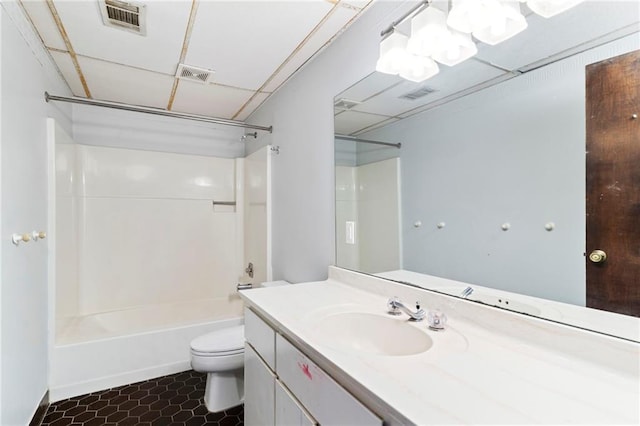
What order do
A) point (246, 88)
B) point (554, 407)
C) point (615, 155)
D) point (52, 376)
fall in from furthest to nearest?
point (246, 88), point (52, 376), point (615, 155), point (554, 407)

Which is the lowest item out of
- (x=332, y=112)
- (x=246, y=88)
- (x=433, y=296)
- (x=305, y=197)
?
(x=433, y=296)

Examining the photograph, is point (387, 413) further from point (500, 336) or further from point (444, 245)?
point (444, 245)

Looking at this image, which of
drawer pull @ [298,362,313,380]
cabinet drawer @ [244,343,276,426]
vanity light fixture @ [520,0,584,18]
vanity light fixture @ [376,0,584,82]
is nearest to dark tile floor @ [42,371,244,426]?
cabinet drawer @ [244,343,276,426]

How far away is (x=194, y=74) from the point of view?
85.0 inches

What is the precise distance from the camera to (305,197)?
211 centimetres

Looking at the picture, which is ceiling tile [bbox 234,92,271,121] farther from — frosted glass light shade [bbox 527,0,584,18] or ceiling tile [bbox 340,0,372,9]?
frosted glass light shade [bbox 527,0,584,18]

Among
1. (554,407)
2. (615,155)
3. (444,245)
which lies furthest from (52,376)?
(615,155)

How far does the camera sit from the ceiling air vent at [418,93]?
1312 mm

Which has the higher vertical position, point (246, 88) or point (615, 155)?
point (246, 88)

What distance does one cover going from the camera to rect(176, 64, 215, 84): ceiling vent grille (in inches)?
81.4

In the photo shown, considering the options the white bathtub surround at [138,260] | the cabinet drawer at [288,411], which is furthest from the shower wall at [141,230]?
the cabinet drawer at [288,411]

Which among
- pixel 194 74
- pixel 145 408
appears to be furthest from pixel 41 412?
pixel 194 74

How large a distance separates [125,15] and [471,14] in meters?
1.58

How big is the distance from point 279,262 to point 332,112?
49.5 inches
